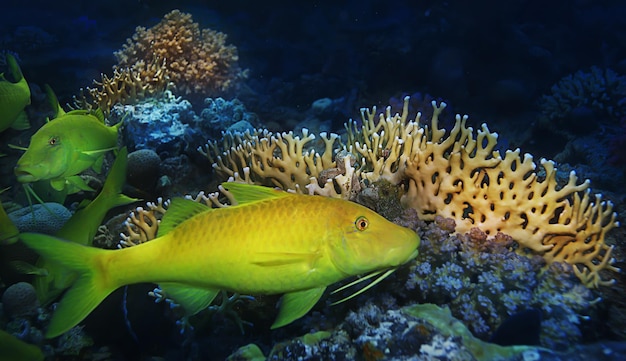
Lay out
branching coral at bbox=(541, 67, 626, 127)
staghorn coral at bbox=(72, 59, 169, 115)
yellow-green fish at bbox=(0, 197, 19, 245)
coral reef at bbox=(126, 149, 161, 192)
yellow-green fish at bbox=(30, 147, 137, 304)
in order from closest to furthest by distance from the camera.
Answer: yellow-green fish at bbox=(30, 147, 137, 304), yellow-green fish at bbox=(0, 197, 19, 245), coral reef at bbox=(126, 149, 161, 192), staghorn coral at bbox=(72, 59, 169, 115), branching coral at bbox=(541, 67, 626, 127)

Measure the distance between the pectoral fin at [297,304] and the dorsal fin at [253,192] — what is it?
51 centimetres

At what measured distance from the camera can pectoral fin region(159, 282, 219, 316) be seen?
1.98 m

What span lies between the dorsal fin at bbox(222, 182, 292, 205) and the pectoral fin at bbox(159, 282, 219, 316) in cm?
53

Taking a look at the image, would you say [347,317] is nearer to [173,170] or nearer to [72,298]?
[72,298]

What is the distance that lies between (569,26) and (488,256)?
68.5 feet

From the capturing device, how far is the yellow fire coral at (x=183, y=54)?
352 inches

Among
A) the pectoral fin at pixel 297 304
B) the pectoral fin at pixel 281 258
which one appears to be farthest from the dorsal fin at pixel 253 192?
the pectoral fin at pixel 297 304

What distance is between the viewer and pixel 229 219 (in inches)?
72.9

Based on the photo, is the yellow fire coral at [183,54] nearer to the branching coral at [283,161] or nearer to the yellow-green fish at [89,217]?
the branching coral at [283,161]

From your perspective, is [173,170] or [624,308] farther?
[173,170]

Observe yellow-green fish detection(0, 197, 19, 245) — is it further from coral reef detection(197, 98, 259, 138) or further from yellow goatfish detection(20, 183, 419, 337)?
coral reef detection(197, 98, 259, 138)

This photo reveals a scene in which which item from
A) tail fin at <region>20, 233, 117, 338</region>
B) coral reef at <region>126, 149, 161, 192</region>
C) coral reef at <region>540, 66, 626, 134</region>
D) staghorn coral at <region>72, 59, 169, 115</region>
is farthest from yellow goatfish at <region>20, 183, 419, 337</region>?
coral reef at <region>540, 66, 626, 134</region>

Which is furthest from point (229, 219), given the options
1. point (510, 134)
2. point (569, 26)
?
point (569, 26)

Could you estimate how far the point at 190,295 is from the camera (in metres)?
2.00
